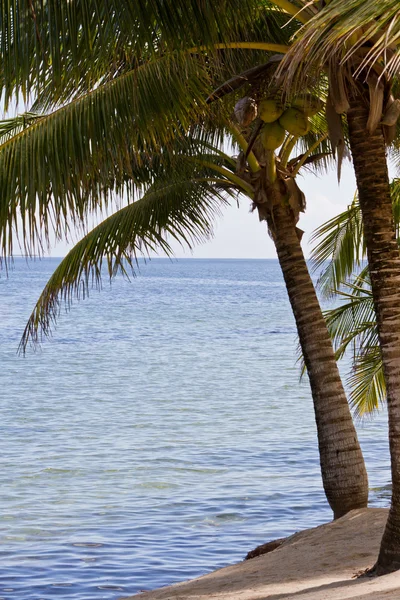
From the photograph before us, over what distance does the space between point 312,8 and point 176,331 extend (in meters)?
40.0

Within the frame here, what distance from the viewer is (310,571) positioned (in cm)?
622

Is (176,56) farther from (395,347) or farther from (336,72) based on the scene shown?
(395,347)

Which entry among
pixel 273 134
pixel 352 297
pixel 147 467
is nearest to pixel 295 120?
pixel 273 134

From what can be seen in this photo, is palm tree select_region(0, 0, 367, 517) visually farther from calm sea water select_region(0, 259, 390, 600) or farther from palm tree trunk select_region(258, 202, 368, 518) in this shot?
calm sea water select_region(0, 259, 390, 600)

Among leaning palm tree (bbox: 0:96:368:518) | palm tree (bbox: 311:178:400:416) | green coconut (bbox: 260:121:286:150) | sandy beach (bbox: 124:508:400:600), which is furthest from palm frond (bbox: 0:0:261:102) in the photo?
palm tree (bbox: 311:178:400:416)

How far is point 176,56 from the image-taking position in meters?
5.78

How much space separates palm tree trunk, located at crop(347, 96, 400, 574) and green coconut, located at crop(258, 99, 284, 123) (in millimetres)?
Result: 766

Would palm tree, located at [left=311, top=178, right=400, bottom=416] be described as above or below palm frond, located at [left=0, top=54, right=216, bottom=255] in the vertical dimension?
below

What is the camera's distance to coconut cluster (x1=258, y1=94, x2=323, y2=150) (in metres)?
6.10

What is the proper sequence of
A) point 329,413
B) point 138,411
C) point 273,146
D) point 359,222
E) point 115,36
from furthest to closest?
point 138,411, point 359,222, point 329,413, point 273,146, point 115,36

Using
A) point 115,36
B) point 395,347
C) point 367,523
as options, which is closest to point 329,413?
point 367,523

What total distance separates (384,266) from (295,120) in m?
1.32

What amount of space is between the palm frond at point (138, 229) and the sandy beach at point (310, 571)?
270cm

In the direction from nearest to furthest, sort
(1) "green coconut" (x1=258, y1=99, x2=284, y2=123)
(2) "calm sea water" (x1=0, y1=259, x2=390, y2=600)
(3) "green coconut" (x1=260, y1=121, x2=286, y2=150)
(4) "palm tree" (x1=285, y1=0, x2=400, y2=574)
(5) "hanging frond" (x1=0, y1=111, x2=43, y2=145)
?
1. (4) "palm tree" (x1=285, y1=0, x2=400, y2=574)
2. (5) "hanging frond" (x1=0, y1=111, x2=43, y2=145)
3. (1) "green coconut" (x1=258, y1=99, x2=284, y2=123)
4. (3) "green coconut" (x1=260, y1=121, x2=286, y2=150)
5. (2) "calm sea water" (x1=0, y1=259, x2=390, y2=600)
